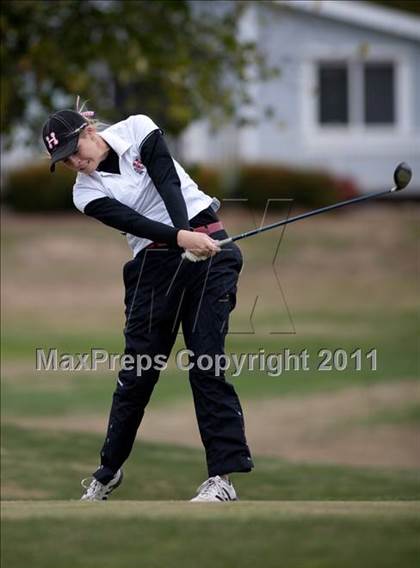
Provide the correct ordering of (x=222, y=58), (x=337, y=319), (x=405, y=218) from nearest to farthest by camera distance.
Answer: (x=222, y=58) < (x=337, y=319) < (x=405, y=218)

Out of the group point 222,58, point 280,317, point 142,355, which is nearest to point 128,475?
point 142,355

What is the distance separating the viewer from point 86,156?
23.9 ft

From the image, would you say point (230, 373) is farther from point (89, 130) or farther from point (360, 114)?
point (360, 114)

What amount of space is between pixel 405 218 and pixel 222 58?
55.3 ft

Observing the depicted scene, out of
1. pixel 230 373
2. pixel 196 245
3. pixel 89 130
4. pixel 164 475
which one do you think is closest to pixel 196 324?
pixel 196 245

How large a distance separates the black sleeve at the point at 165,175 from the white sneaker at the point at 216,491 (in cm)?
138

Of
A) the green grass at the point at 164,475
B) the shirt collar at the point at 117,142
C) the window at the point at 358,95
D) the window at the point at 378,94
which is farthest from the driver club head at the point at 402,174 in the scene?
the window at the point at 378,94

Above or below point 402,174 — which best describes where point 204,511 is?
below

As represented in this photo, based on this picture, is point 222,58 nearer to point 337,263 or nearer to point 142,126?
point 142,126

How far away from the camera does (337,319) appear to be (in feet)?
81.7

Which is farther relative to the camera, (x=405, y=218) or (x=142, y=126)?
(x=405, y=218)

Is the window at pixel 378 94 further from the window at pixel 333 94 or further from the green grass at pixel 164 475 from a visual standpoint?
the green grass at pixel 164 475

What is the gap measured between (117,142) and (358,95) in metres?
27.4

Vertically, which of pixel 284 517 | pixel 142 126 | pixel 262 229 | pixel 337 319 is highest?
pixel 142 126
